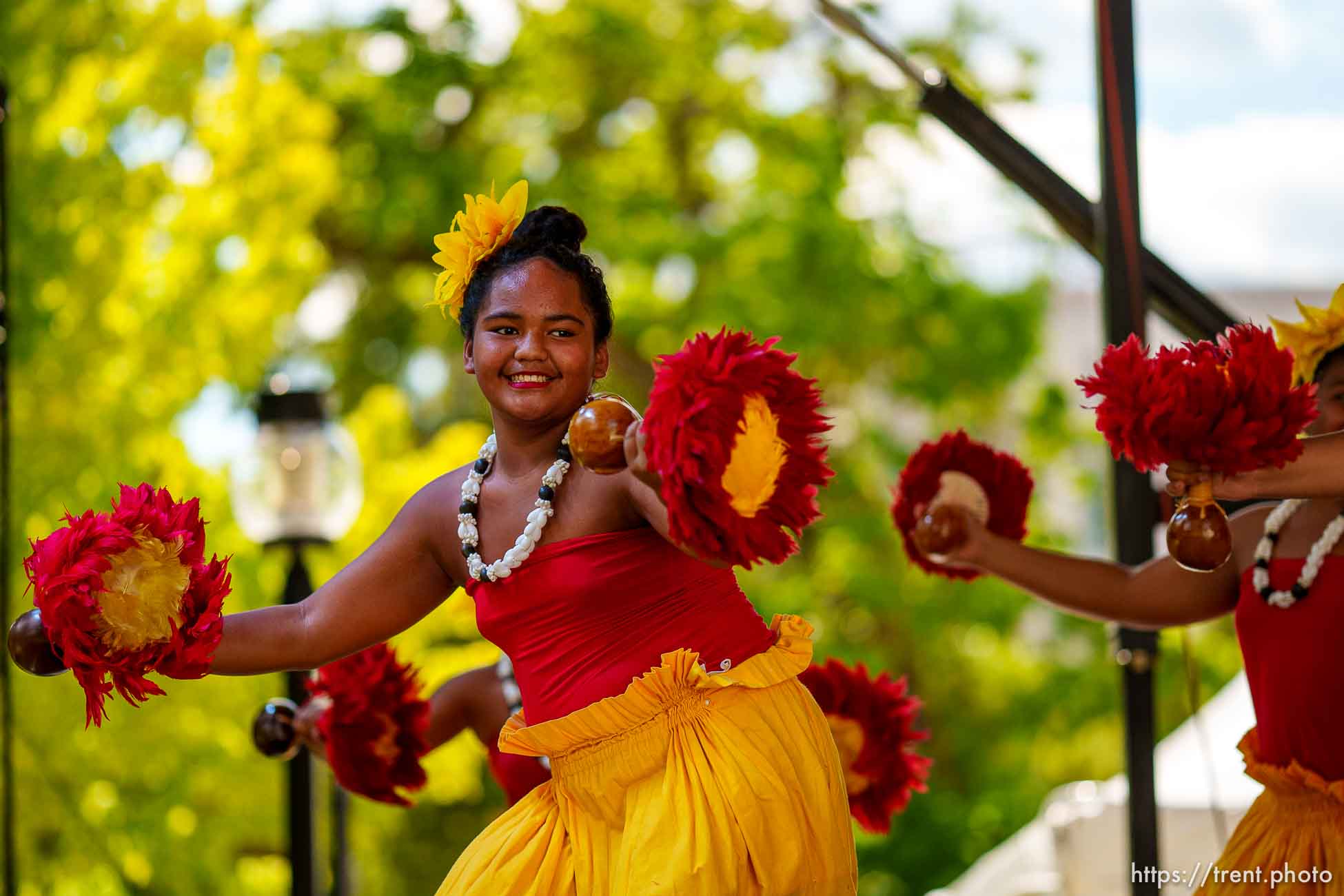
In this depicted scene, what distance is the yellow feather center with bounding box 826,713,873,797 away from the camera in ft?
8.96

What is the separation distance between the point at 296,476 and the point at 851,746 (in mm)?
2450

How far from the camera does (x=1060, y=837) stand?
4426 millimetres

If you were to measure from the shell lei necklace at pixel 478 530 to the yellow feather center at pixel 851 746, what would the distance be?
75cm

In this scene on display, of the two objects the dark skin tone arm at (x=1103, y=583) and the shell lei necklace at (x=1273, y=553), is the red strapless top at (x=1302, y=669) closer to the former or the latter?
the shell lei necklace at (x=1273, y=553)

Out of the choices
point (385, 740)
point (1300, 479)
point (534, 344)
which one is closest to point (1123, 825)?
point (385, 740)

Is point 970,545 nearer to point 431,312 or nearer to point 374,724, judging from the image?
point 374,724

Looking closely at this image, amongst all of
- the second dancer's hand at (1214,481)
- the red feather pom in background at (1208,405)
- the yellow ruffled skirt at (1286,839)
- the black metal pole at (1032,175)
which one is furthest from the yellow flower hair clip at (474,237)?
the yellow ruffled skirt at (1286,839)

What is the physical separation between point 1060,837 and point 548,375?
276cm

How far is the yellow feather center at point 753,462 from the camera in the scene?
1815 millimetres

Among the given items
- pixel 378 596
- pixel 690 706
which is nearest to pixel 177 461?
pixel 378 596

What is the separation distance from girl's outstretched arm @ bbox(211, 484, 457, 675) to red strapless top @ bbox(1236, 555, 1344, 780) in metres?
1.28

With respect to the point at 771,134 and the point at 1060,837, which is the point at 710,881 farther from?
the point at 771,134

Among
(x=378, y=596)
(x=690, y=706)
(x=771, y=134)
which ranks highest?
(x=771, y=134)

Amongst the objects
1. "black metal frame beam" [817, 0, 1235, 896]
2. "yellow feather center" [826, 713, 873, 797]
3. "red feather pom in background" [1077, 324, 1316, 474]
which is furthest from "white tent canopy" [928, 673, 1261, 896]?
"red feather pom in background" [1077, 324, 1316, 474]
